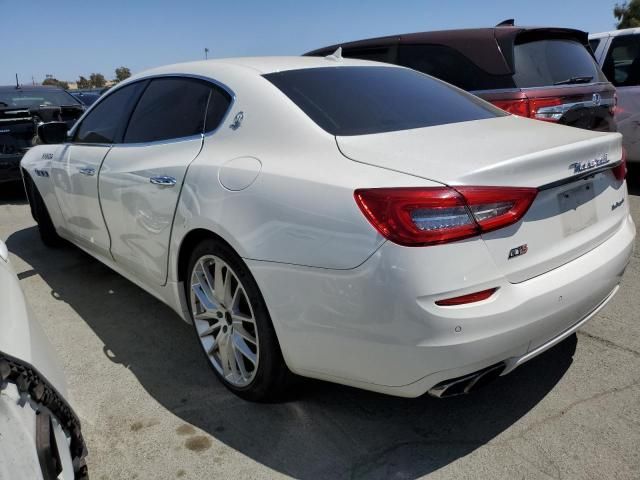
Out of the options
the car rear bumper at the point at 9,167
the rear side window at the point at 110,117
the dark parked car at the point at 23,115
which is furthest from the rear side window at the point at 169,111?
the car rear bumper at the point at 9,167

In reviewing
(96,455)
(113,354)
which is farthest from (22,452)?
(113,354)

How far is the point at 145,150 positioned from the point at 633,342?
9.38 ft

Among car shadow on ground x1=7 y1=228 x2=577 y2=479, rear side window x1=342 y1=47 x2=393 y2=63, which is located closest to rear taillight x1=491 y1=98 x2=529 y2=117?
rear side window x1=342 y1=47 x2=393 y2=63

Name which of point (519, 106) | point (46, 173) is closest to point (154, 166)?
point (46, 173)

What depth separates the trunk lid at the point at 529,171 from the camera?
189 centimetres

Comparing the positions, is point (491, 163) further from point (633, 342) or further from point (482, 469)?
point (633, 342)

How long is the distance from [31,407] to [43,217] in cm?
389

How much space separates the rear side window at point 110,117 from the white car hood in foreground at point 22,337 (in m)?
1.75

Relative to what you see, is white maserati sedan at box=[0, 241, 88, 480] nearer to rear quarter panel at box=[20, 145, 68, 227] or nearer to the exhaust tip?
the exhaust tip

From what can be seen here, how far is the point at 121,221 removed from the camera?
3.21m

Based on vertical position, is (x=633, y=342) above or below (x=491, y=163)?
below

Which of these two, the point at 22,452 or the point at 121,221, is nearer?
the point at 22,452

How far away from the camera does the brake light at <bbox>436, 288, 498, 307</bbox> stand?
1795 mm

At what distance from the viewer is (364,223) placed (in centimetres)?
185
